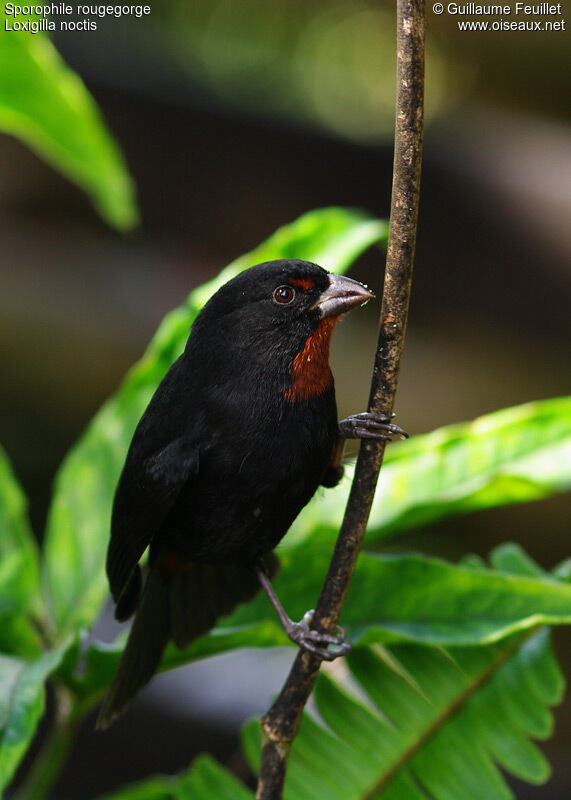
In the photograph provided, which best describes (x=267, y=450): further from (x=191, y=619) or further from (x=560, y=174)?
(x=560, y=174)

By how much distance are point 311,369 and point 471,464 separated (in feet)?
1.76

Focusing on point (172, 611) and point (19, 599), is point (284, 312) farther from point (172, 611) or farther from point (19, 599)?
point (19, 599)

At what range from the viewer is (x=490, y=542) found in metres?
4.06

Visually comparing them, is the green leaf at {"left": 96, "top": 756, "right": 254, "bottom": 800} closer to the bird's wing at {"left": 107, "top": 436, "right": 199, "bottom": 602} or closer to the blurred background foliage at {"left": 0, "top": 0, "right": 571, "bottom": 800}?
the bird's wing at {"left": 107, "top": 436, "right": 199, "bottom": 602}

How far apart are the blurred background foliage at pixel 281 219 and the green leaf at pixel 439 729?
5.61ft

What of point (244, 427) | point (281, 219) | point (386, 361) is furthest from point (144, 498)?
point (281, 219)

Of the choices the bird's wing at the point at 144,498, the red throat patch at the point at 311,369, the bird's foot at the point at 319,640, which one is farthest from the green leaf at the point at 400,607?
the red throat patch at the point at 311,369

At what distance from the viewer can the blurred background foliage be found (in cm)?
325

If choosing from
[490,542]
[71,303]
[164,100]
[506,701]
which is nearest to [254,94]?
[164,100]

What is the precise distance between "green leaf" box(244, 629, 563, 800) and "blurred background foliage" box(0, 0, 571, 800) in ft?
5.61

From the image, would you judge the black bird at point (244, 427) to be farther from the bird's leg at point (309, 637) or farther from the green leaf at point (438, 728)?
the green leaf at point (438, 728)

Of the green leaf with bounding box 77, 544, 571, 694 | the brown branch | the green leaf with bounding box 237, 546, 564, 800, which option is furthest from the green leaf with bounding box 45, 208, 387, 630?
the brown branch

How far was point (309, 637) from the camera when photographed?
1.04m

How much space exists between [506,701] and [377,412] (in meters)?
0.58
